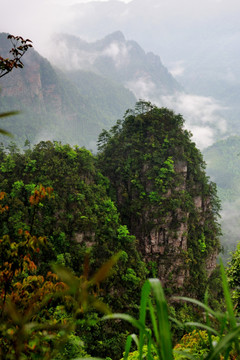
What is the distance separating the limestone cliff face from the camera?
21609 mm

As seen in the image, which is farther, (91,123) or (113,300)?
(91,123)

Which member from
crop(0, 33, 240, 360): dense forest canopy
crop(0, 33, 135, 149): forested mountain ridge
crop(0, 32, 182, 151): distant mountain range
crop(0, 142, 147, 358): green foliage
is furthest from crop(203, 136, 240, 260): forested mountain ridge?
crop(0, 142, 147, 358): green foliage

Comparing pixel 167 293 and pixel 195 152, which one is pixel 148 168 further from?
pixel 167 293

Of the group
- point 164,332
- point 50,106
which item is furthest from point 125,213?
point 50,106

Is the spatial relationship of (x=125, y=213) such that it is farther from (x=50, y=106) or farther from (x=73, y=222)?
(x=50, y=106)

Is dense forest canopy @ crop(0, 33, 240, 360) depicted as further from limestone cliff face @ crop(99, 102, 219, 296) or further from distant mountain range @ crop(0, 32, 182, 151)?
distant mountain range @ crop(0, 32, 182, 151)

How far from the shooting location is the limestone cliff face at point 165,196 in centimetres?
2161

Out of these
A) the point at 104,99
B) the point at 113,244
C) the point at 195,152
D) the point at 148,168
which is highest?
the point at 104,99

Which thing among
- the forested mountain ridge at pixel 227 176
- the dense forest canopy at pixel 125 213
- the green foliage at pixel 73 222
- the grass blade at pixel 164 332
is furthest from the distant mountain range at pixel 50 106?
the grass blade at pixel 164 332

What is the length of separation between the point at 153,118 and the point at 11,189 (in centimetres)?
1501

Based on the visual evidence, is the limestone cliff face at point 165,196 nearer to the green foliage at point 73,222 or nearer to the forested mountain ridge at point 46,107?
the green foliage at point 73,222

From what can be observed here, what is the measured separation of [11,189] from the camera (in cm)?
1727

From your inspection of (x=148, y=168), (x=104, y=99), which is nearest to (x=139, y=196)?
(x=148, y=168)

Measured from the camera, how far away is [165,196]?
22.1 m
